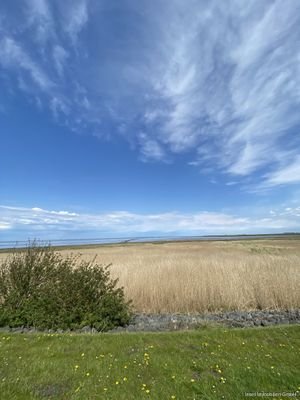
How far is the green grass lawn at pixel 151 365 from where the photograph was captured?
4188 mm

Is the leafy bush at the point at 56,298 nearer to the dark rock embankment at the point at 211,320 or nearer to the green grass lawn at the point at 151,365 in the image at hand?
the dark rock embankment at the point at 211,320

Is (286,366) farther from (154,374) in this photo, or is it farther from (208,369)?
(154,374)

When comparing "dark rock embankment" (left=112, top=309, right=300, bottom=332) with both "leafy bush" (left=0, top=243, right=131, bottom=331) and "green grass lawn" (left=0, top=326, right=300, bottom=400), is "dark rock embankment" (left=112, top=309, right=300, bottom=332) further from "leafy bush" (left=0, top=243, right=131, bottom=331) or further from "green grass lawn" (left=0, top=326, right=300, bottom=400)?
"green grass lawn" (left=0, top=326, right=300, bottom=400)

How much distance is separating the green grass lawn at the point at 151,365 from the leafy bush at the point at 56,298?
1.03 metres

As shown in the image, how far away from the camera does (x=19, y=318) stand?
27.3 ft

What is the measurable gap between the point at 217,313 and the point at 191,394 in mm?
6457

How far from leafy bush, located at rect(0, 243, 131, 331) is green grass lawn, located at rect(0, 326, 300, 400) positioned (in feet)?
3.39

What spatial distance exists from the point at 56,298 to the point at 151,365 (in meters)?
4.42

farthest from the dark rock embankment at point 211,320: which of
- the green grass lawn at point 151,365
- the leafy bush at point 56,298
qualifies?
the green grass lawn at point 151,365


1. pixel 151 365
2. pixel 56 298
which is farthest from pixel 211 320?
pixel 56 298

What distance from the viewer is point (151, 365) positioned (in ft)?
16.6

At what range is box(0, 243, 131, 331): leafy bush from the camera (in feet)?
26.7

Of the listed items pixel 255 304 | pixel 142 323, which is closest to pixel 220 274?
pixel 255 304

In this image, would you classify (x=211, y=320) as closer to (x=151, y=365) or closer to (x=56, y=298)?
(x=151, y=365)
